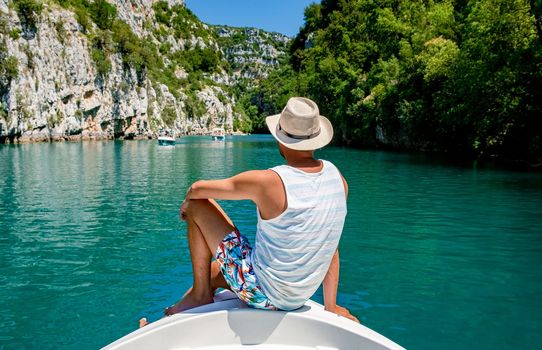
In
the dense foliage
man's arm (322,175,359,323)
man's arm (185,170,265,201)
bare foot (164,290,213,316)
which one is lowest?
bare foot (164,290,213,316)

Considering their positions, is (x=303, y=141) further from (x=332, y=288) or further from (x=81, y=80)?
(x=81, y=80)

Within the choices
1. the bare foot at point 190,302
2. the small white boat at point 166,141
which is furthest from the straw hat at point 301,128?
the small white boat at point 166,141

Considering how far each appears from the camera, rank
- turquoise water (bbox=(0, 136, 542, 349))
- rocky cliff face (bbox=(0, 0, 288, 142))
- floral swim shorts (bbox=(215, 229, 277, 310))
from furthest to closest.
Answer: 1. rocky cliff face (bbox=(0, 0, 288, 142))
2. turquoise water (bbox=(0, 136, 542, 349))
3. floral swim shorts (bbox=(215, 229, 277, 310))

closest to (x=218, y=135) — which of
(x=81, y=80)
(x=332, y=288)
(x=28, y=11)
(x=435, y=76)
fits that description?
(x=81, y=80)

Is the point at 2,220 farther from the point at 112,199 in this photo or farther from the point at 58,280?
the point at 58,280

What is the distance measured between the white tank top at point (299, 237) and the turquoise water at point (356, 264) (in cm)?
187

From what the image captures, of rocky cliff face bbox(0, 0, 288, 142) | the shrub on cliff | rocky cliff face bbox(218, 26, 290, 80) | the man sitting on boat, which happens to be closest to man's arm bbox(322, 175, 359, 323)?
the man sitting on boat

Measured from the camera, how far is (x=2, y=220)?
10.2 m

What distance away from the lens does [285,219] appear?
2846mm

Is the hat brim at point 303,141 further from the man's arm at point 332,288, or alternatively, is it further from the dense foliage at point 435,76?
the dense foliage at point 435,76

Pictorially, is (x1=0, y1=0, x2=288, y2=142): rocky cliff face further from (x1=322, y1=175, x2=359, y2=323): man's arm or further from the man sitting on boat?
(x1=322, y1=175, x2=359, y2=323): man's arm

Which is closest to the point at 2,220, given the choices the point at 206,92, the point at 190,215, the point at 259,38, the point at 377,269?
the point at 377,269

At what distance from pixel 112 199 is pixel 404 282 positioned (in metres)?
9.41

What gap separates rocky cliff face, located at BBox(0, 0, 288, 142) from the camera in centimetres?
4719
